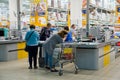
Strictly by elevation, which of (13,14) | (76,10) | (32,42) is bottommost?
(32,42)

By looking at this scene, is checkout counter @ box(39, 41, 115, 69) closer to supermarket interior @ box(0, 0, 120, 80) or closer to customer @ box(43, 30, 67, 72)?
supermarket interior @ box(0, 0, 120, 80)

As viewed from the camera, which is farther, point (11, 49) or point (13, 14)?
point (13, 14)

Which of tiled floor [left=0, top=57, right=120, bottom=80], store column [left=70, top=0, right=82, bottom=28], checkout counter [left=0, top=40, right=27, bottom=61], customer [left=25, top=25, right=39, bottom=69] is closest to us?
tiled floor [left=0, top=57, right=120, bottom=80]

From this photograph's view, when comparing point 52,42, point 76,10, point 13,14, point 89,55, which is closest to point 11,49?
point 13,14

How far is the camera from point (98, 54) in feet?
29.1

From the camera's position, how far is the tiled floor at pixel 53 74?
775 cm

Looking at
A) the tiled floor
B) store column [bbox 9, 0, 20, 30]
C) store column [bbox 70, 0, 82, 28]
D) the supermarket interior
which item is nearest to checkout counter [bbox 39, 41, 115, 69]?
the supermarket interior

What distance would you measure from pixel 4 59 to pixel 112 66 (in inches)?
Result: 165

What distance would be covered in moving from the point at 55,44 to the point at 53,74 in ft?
2.91

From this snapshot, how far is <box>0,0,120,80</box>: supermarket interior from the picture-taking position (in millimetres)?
8219

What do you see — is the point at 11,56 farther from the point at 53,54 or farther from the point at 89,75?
the point at 89,75

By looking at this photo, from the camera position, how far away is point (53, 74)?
27.2 ft

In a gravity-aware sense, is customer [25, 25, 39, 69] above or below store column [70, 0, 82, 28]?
below

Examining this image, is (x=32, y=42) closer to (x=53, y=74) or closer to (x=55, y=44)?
(x=55, y=44)
